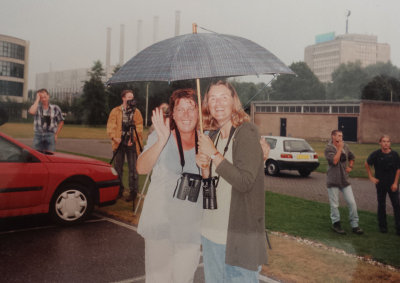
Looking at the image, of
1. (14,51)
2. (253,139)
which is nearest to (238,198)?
(253,139)

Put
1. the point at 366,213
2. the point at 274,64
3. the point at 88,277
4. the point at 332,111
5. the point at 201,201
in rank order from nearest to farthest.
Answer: the point at 201,201, the point at 274,64, the point at 88,277, the point at 366,213, the point at 332,111

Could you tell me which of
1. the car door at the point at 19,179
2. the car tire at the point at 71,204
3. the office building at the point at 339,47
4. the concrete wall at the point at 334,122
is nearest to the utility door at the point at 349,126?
the concrete wall at the point at 334,122

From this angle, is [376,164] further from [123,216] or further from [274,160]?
[274,160]

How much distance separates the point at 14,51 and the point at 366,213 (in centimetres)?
673

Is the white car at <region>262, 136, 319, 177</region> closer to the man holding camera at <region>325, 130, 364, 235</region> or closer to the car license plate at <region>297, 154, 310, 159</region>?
the car license plate at <region>297, 154, 310, 159</region>

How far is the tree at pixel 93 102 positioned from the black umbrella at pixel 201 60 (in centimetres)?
361

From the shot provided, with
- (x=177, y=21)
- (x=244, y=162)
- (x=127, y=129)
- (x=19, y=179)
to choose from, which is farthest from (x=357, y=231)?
(x=19, y=179)

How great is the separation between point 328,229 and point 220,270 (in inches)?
163

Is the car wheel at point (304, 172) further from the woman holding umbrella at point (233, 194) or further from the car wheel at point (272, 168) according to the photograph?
the woman holding umbrella at point (233, 194)

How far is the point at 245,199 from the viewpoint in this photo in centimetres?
171

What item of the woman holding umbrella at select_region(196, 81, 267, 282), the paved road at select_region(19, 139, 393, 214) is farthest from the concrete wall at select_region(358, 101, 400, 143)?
the woman holding umbrella at select_region(196, 81, 267, 282)

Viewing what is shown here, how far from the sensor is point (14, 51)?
5.42 metres

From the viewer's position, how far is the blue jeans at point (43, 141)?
5988 millimetres

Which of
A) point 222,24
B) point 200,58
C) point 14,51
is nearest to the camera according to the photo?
Answer: point 200,58
